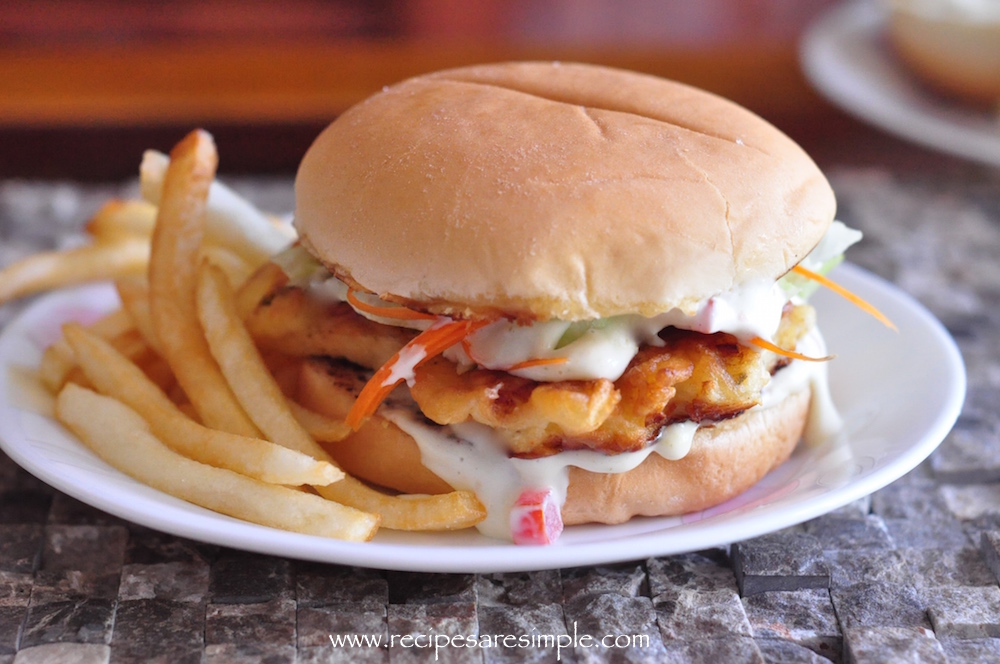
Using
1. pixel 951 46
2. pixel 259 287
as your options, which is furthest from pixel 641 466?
pixel 951 46

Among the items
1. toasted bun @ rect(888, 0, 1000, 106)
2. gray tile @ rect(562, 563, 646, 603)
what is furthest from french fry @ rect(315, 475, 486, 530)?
toasted bun @ rect(888, 0, 1000, 106)

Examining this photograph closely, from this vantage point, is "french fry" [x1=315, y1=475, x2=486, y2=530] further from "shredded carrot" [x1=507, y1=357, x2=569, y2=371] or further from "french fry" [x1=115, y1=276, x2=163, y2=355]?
"french fry" [x1=115, y1=276, x2=163, y2=355]

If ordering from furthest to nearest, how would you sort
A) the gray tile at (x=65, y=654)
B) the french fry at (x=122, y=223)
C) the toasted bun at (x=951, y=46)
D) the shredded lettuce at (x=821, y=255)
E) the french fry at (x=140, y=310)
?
the toasted bun at (x=951, y=46), the french fry at (x=122, y=223), the french fry at (x=140, y=310), the shredded lettuce at (x=821, y=255), the gray tile at (x=65, y=654)

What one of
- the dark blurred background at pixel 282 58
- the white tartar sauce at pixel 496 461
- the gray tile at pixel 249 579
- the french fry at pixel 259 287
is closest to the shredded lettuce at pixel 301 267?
the french fry at pixel 259 287

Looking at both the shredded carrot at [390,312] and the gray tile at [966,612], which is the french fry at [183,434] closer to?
the shredded carrot at [390,312]

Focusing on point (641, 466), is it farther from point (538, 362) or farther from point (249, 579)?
point (249, 579)
